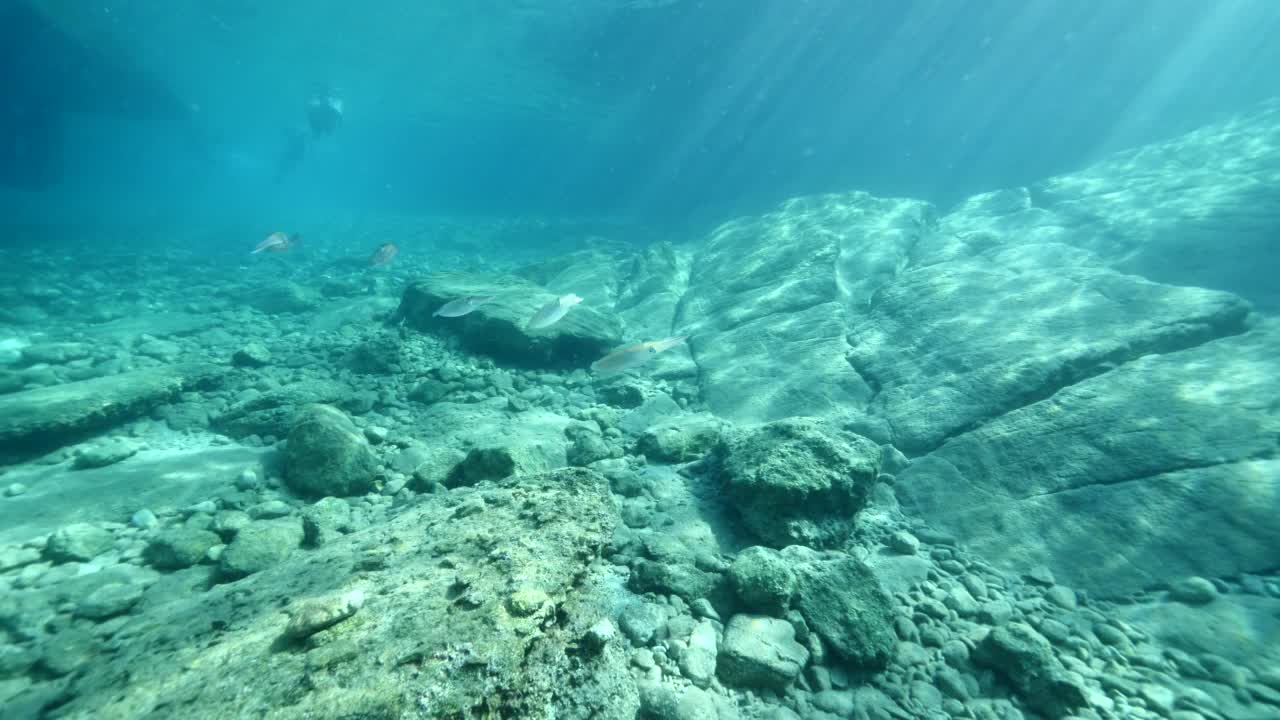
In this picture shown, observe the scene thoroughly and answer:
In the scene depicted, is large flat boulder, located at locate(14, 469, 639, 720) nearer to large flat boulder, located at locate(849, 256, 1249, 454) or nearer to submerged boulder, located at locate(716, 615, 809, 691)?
submerged boulder, located at locate(716, 615, 809, 691)

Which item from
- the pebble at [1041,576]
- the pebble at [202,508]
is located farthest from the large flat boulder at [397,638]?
the pebble at [1041,576]

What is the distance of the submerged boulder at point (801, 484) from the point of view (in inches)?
149

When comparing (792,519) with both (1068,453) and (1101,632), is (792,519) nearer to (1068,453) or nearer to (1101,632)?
(1101,632)

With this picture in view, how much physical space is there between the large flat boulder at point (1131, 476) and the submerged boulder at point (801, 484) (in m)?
0.85

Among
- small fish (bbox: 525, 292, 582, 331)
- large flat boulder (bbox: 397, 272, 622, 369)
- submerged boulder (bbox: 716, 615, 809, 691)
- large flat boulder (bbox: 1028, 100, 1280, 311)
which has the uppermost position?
large flat boulder (bbox: 1028, 100, 1280, 311)

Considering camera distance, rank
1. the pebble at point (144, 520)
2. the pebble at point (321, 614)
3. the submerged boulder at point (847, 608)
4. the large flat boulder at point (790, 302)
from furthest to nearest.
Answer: the large flat boulder at point (790, 302) < the pebble at point (144, 520) < the submerged boulder at point (847, 608) < the pebble at point (321, 614)

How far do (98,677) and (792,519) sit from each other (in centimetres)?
→ 406

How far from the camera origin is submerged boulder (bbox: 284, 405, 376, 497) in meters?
4.54

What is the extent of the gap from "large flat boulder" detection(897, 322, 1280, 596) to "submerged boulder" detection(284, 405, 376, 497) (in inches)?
207

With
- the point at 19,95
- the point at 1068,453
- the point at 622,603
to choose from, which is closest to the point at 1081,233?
the point at 1068,453

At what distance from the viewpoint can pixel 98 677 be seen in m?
2.19

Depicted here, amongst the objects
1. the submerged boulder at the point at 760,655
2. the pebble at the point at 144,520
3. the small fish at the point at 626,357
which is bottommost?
the pebble at the point at 144,520

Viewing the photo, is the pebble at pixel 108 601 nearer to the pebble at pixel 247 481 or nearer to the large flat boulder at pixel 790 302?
Answer: the pebble at pixel 247 481

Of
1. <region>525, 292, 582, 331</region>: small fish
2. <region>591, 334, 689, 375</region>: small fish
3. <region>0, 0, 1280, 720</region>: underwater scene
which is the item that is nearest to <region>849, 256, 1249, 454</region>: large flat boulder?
<region>0, 0, 1280, 720</region>: underwater scene
